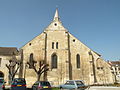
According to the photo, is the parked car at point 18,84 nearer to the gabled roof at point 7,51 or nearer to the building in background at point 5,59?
the building in background at point 5,59

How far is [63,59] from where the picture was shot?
30.8m

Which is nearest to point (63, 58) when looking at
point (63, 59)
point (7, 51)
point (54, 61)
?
point (63, 59)

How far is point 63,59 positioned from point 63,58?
0.67ft

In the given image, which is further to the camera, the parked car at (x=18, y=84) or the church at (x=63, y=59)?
the church at (x=63, y=59)

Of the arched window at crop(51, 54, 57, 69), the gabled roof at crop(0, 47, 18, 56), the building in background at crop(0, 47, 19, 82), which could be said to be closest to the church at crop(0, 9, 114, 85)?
the arched window at crop(51, 54, 57, 69)

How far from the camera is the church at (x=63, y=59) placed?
1180 inches

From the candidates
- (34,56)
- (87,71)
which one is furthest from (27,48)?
(87,71)

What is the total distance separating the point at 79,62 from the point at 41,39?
364 inches

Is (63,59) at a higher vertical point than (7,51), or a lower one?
lower

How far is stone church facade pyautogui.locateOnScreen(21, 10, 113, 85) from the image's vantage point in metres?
30.0

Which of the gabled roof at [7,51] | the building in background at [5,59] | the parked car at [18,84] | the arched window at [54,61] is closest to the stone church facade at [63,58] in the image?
the arched window at [54,61]

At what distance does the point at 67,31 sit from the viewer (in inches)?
1294

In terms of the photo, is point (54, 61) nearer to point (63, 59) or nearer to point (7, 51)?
point (63, 59)

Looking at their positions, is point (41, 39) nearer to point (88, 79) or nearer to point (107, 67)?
point (88, 79)
